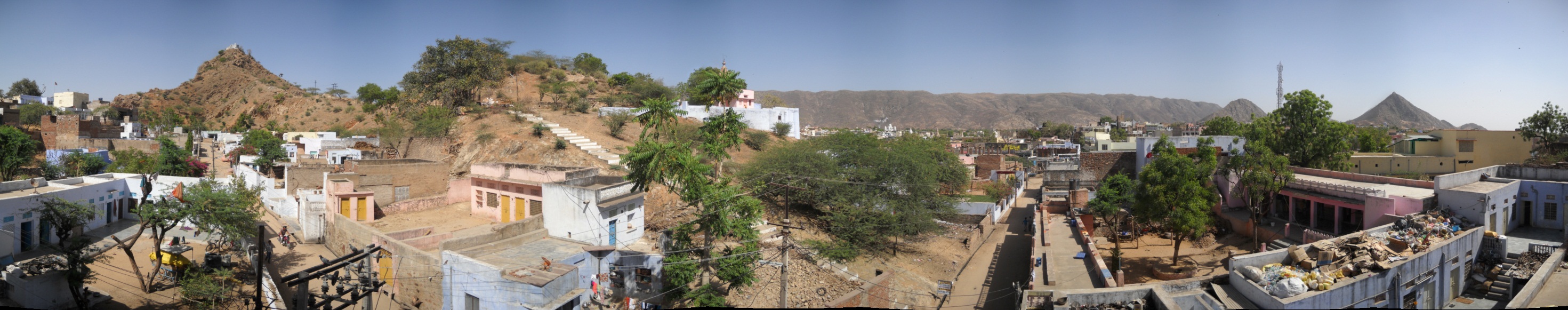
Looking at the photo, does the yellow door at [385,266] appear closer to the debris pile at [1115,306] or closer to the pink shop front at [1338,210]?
the debris pile at [1115,306]

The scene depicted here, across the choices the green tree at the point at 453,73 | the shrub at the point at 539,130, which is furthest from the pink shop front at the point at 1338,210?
the green tree at the point at 453,73

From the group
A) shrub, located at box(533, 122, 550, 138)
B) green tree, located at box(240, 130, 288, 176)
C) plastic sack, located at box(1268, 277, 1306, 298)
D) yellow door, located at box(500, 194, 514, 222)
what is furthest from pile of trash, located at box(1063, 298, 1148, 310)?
green tree, located at box(240, 130, 288, 176)

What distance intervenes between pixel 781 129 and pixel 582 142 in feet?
54.5

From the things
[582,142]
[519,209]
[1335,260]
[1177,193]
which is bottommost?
[519,209]

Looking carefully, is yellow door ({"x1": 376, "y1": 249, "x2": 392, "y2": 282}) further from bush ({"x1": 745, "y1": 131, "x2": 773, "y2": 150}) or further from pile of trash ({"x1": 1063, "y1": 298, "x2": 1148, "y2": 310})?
bush ({"x1": 745, "y1": 131, "x2": 773, "y2": 150})

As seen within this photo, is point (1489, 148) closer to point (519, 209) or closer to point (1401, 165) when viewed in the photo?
point (1401, 165)

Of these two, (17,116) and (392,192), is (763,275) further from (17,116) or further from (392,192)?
(17,116)

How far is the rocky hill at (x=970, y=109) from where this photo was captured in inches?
5025

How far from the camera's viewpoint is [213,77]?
69.1 m

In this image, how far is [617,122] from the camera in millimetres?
31797

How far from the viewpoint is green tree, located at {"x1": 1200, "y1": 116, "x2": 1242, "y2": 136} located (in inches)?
1459

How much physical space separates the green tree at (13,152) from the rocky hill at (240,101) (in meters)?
17.5

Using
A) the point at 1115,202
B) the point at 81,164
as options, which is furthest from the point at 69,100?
the point at 1115,202

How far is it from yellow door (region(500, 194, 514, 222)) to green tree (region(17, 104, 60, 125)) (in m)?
35.3
